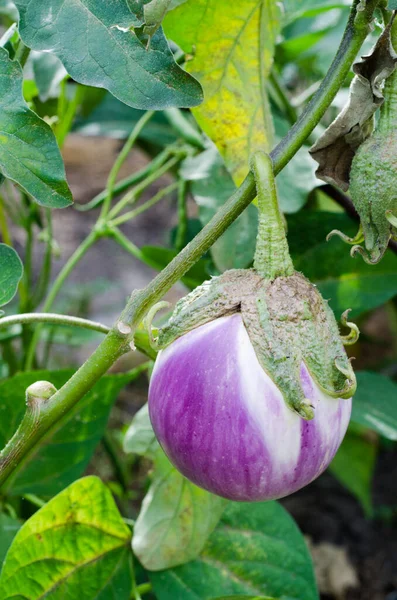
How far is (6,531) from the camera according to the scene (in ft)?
2.47

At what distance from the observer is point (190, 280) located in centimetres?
95

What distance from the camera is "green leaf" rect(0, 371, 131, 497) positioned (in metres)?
0.76

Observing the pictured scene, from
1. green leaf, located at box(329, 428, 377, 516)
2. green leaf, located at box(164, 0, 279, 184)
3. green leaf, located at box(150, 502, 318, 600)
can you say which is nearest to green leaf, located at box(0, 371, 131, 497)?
green leaf, located at box(150, 502, 318, 600)

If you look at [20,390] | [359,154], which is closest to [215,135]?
[359,154]

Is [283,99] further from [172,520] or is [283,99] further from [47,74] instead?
[172,520]

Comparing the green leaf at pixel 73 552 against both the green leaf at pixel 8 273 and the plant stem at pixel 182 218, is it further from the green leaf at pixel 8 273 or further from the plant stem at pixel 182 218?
the plant stem at pixel 182 218

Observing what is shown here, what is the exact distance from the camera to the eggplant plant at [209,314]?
463 mm

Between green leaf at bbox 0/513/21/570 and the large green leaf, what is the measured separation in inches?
4.7

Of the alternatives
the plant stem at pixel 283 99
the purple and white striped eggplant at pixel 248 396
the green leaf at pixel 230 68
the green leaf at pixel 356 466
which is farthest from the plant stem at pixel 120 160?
the green leaf at pixel 356 466

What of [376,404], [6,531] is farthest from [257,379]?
[376,404]

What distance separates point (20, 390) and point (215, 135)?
0.96 feet

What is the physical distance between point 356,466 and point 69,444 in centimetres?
79

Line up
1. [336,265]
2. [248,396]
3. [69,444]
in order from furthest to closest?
1. [336,265]
2. [69,444]
3. [248,396]

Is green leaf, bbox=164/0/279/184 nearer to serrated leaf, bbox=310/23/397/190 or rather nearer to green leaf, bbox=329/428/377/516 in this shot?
serrated leaf, bbox=310/23/397/190
